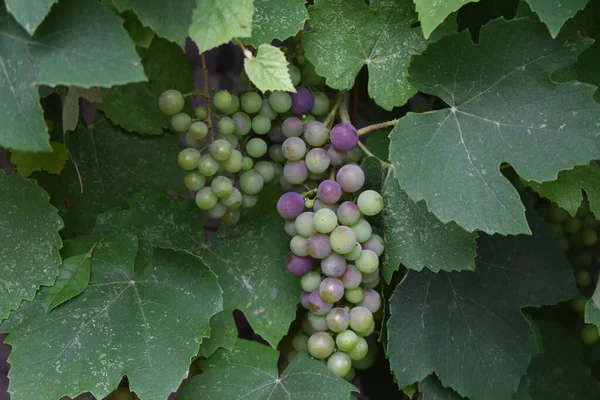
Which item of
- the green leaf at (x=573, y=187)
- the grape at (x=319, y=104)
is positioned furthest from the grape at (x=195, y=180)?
the green leaf at (x=573, y=187)

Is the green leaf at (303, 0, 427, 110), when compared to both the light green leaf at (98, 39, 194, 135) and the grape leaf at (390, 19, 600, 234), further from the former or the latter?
the light green leaf at (98, 39, 194, 135)

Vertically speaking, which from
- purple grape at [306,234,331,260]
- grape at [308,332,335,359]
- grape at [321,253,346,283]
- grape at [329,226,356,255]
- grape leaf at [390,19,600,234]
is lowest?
grape at [308,332,335,359]

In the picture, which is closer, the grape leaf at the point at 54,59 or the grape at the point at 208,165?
the grape leaf at the point at 54,59

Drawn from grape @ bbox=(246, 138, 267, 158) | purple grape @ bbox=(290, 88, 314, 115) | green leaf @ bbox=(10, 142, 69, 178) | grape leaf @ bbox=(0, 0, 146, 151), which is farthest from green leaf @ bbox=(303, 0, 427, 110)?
green leaf @ bbox=(10, 142, 69, 178)

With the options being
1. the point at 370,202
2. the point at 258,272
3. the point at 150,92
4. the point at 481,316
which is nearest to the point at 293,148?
the point at 370,202

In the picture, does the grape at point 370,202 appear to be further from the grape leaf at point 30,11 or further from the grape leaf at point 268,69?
the grape leaf at point 30,11

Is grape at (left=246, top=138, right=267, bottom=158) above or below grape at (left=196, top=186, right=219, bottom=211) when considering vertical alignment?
above
